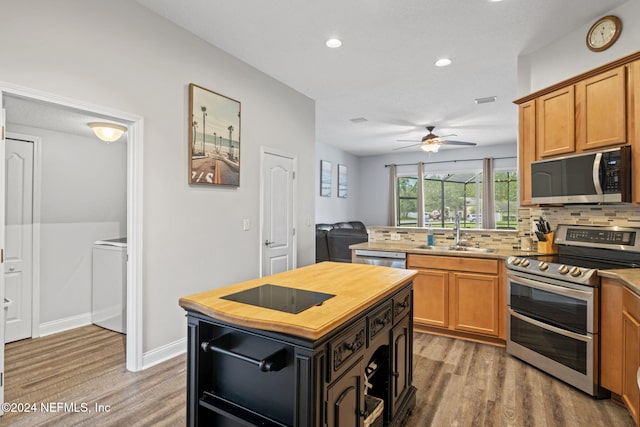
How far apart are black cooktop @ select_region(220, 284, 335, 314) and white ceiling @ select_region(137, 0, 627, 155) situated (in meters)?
2.12

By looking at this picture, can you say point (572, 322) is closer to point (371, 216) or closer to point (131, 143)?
point (131, 143)

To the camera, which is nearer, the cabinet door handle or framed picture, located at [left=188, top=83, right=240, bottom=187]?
the cabinet door handle

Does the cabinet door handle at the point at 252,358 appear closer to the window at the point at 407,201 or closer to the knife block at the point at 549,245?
the knife block at the point at 549,245

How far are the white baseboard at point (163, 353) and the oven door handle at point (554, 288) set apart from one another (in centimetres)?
288

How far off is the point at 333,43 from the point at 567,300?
280 cm

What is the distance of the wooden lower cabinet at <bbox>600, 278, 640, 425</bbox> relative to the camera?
6.69 ft

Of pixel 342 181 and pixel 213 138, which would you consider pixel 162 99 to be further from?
pixel 342 181

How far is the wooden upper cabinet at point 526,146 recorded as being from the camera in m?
3.19

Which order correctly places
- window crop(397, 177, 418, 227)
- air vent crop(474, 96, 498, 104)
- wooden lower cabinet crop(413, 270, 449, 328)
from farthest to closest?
window crop(397, 177, 418, 227) → air vent crop(474, 96, 498, 104) → wooden lower cabinet crop(413, 270, 449, 328)

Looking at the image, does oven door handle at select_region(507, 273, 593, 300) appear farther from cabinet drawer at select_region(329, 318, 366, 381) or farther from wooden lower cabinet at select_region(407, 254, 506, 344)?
cabinet drawer at select_region(329, 318, 366, 381)

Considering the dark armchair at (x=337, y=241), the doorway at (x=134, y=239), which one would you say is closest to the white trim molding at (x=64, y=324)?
the doorway at (x=134, y=239)

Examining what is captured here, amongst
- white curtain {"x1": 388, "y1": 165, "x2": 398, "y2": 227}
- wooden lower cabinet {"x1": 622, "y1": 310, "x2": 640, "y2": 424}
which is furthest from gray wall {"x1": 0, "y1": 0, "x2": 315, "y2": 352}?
white curtain {"x1": 388, "y1": 165, "x2": 398, "y2": 227}

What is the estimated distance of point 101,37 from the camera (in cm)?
240

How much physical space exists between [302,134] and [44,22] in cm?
281
